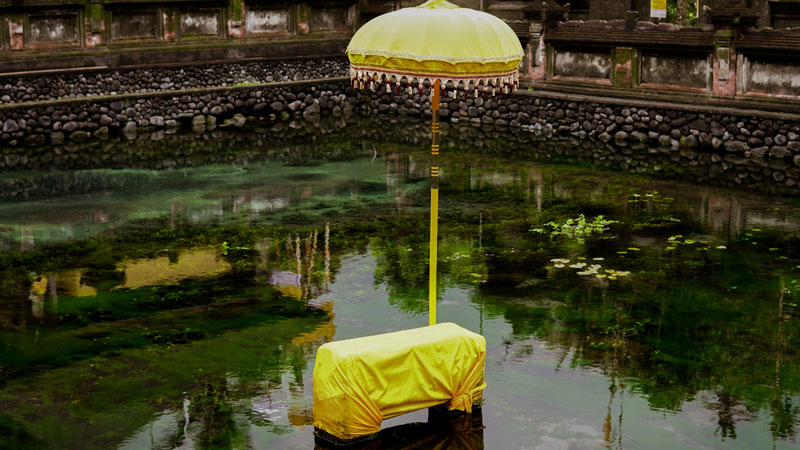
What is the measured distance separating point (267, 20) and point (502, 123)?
312 inches

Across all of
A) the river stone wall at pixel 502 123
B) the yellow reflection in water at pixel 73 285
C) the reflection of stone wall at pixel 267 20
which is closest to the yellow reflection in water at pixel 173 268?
the yellow reflection in water at pixel 73 285

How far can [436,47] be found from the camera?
28.7ft

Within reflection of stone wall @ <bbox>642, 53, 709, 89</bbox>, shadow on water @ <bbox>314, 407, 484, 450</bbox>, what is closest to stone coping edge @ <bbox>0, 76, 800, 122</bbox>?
reflection of stone wall @ <bbox>642, 53, 709, 89</bbox>

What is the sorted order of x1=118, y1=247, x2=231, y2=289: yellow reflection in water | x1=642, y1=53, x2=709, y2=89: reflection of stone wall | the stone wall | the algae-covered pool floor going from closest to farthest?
the algae-covered pool floor < x1=118, y1=247, x2=231, y2=289: yellow reflection in water < x1=642, y1=53, x2=709, y2=89: reflection of stone wall < the stone wall

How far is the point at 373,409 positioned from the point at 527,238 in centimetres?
706

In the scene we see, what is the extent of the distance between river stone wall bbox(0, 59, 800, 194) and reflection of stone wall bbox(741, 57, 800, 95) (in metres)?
0.73

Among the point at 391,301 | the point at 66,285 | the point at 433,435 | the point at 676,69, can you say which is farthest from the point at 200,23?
the point at 433,435

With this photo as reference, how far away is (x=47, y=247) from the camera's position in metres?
14.7

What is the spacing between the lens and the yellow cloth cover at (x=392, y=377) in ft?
27.2

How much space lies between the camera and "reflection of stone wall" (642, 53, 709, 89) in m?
21.9

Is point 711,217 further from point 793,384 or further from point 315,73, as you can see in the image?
point 315,73

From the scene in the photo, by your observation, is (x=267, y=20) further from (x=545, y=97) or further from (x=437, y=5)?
(x=437, y=5)

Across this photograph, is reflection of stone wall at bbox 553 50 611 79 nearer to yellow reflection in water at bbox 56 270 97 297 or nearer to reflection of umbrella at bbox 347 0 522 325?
yellow reflection in water at bbox 56 270 97 297

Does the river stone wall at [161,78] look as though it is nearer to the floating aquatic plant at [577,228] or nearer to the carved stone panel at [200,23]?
the carved stone panel at [200,23]
